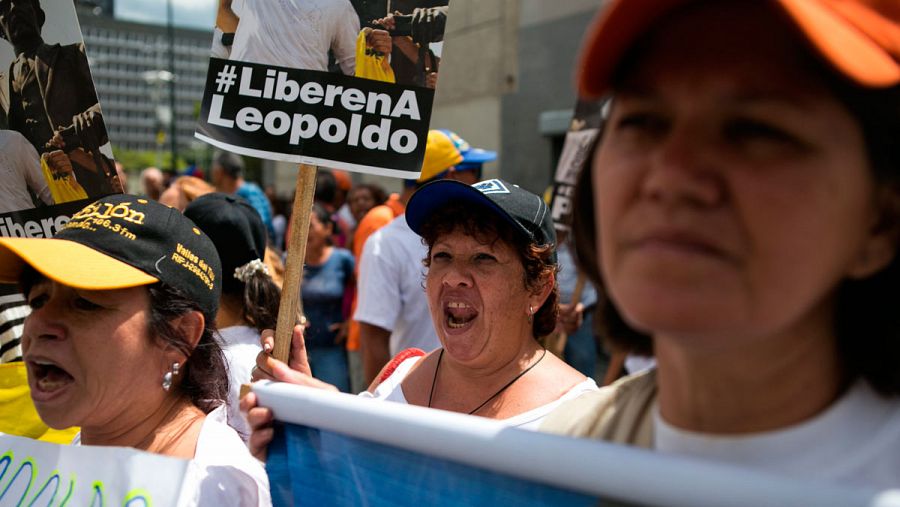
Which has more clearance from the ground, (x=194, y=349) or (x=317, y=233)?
(x=194, y=349)

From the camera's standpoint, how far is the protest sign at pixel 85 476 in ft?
5.86

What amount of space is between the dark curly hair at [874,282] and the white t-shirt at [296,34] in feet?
3.50

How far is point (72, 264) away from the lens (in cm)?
192

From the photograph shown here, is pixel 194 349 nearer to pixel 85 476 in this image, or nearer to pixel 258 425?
pixel 85 476

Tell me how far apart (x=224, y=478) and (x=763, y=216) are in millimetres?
1318

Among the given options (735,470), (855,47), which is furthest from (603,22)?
(735,470)

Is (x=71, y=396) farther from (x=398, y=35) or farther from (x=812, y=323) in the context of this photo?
(x=812, y=323)

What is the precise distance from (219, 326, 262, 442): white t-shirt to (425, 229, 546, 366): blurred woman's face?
64cm

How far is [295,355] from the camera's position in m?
2.11

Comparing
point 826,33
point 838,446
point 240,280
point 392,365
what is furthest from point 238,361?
point 826,33

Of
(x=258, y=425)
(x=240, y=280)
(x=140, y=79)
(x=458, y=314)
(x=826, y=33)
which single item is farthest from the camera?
(x=140, y=79)

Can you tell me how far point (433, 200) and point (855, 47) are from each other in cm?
167

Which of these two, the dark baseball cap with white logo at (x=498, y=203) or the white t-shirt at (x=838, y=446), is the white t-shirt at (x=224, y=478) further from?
the white t-shirt at (x=838, y=446)

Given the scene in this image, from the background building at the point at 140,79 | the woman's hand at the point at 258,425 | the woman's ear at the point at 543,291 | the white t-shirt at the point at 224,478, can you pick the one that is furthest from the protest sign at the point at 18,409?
the background building at the point at 140,79
